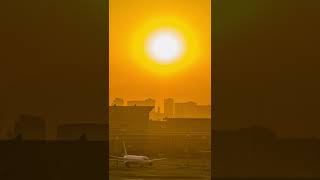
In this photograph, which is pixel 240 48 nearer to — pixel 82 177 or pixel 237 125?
pixel 237 125

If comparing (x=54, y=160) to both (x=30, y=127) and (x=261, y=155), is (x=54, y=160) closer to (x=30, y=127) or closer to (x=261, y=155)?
(x=30, y=127)

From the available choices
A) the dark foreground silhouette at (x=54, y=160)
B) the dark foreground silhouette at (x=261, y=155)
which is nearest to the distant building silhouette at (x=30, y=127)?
the dark foreground silhouette at (x=54, y=160)

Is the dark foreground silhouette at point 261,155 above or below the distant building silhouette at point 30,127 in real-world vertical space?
below

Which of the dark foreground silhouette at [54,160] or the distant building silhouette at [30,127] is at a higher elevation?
the distant building silhouette at [30,127]

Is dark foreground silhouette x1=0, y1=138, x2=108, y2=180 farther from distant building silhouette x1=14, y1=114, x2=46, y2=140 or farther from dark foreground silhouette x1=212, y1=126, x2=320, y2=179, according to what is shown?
dark foreground silhouette x1=212, y1=126, x2=320, y2=179

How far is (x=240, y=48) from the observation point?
2.73m

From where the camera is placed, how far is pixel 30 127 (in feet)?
8.77

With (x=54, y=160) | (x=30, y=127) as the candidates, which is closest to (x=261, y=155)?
(x=54, y=160)

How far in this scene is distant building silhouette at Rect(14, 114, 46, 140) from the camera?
2684 mm

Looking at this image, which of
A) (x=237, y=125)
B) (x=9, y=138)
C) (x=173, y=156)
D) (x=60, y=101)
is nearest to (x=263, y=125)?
(x=237, y=125)

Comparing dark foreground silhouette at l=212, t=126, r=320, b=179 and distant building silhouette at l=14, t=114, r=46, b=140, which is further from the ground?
distant building silhouette at l=14, t=114, r=46, b=140

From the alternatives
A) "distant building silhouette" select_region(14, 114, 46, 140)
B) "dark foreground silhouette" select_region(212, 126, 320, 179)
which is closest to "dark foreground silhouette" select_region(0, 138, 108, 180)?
"distant building silhouette" select_region(14, 114, 46, 140)

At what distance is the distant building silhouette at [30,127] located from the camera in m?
2.68

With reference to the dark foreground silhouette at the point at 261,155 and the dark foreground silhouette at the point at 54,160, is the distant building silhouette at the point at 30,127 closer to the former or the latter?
the dark foreground silhouette at the point at 54,160
